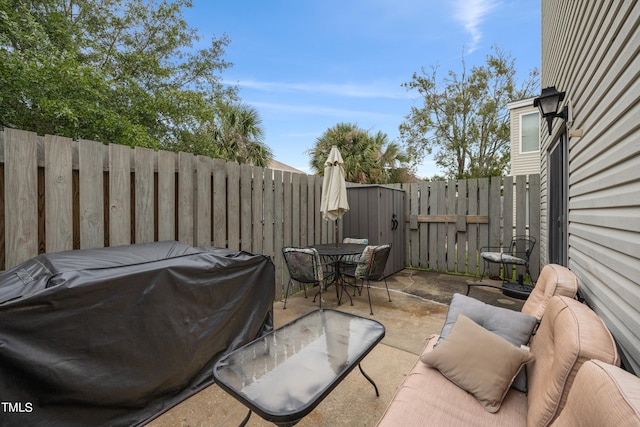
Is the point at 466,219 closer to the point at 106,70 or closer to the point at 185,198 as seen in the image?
the point at 185,198

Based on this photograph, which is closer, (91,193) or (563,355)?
(563,355)

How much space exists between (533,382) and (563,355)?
1.21ft

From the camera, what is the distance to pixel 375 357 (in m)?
2.37

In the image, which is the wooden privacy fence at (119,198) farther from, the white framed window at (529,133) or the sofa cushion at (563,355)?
the white framed window at (529,133)

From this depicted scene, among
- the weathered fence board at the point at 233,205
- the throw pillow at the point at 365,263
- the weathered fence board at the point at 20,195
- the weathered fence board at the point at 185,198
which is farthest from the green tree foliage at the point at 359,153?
the weathered fence board at the point at 20,195

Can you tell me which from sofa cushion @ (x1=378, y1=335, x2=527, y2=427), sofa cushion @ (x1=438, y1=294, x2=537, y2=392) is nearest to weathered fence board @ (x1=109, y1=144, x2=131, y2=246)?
sofa cushion @ (x1=378, y1=335, x2=527, y2=427)

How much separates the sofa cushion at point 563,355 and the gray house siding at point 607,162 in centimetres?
26

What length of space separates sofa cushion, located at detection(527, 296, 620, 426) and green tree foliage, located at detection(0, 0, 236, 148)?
8.33 meters

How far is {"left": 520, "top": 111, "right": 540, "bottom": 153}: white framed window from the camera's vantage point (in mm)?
9117

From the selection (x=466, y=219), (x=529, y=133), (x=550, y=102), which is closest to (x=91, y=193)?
(x=550, y=102)

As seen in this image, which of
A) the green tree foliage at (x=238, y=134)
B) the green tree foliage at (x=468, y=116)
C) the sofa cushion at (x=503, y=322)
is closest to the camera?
the sofa cushion at (x=503, y=322)

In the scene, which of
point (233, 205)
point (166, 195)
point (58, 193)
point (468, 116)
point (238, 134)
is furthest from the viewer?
point (468, 116)

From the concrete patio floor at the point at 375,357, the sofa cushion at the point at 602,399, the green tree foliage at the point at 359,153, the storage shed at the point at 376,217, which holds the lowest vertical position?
the concrete patio floor at the point at 375,357

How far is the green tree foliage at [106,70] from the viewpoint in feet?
19.0
